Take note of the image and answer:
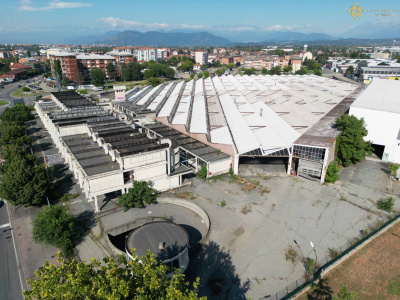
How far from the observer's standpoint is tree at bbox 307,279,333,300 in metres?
18.6

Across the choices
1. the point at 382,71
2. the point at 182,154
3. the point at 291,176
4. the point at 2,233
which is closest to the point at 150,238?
the point at 2,233

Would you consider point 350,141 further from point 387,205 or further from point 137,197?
point 137,197

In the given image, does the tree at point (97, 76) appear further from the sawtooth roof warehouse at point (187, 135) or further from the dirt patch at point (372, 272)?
the dirt patch at point (372, 272)

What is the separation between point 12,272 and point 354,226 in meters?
30.1

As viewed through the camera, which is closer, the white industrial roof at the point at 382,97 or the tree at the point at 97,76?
the white industrial roof at the point at 382,97

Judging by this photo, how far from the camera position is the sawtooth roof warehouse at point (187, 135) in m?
29.4

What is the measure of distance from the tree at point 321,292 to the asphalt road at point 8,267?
2021 cm

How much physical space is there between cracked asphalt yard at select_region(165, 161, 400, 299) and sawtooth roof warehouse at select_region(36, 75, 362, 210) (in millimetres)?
3327

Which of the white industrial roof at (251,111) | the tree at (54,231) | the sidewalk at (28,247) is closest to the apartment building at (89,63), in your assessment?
the white industrial roof at (251,111)

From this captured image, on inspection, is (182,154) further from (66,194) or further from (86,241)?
(86,241)

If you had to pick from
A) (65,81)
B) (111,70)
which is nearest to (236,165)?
(65,81)

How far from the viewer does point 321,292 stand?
19031 millimetres

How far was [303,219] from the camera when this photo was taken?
27109mm

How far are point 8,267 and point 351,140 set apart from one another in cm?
4048
